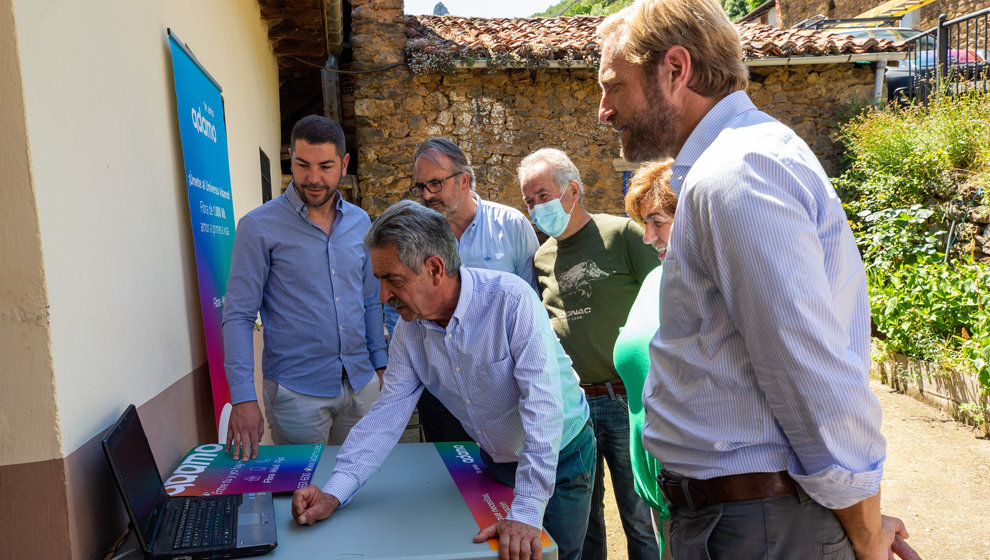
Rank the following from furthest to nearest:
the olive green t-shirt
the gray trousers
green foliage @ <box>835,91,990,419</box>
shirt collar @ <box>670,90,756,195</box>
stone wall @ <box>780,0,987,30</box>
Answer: stone wall @ <box>780,0,987,30</box> < green foliage @ <box>835,91,990,419</box> < the olive green t-shirt < shirt collar @ <box>670,90,756,195</box> < the gray trousers

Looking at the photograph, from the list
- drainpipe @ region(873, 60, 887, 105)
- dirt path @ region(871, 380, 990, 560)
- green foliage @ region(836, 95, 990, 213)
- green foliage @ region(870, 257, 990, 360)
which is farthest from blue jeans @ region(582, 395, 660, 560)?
drainpipe @ region(873, 60, 887, 105)

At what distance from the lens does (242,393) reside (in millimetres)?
2453

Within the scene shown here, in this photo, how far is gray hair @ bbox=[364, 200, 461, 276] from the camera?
6.00 feet

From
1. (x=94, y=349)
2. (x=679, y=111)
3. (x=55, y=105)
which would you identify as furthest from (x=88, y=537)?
(x=679, y=111)

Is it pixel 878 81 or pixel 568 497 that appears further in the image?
pixel 878 81

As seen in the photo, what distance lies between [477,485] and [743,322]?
3.62ft

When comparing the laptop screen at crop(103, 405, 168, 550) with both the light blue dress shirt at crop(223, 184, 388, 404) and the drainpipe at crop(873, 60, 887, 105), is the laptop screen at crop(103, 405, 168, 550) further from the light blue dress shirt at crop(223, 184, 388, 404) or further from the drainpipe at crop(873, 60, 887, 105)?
the drainpipe at crop(873, 60, 887, 105)

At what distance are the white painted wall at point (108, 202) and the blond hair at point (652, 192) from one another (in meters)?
1.60

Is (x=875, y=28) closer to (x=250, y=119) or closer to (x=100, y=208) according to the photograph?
(x=250, y=119)

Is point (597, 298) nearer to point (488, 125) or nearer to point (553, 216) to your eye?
point (553, 216)

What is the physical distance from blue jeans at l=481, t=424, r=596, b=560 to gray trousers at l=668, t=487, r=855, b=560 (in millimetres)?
779

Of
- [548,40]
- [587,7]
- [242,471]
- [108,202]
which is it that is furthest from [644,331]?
[587,7]

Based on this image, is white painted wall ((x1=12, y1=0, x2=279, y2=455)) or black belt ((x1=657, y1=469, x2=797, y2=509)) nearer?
black belt ((x1=657, y1=469, x2=797, y2=509))

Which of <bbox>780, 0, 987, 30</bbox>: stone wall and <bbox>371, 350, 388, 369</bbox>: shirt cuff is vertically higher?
<bbox>780, 0, 987, 30</bbox>: stone wall
